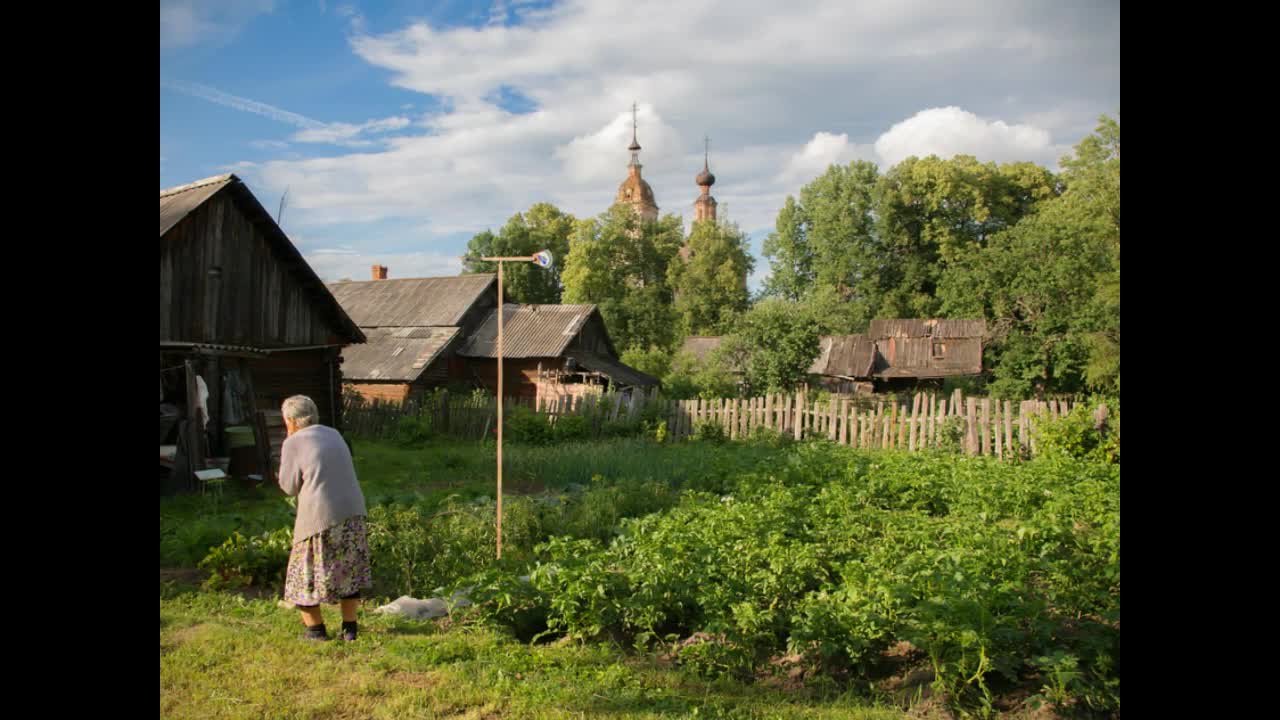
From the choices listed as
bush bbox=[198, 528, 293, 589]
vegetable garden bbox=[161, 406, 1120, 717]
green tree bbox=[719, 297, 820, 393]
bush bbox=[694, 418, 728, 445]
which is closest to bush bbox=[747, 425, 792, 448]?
bush bbox=[694, 418, 728, 445]

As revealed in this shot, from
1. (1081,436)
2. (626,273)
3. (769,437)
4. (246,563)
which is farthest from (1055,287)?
(246,563)

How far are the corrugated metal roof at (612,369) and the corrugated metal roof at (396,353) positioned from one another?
4603mm

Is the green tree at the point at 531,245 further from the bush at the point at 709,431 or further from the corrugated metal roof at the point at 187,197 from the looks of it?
the corrugated metal roof at the point at 187,197

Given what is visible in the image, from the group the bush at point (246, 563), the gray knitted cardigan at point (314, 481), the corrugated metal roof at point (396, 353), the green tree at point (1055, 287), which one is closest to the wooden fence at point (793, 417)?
the corrugated metal roof at point (396, 353)

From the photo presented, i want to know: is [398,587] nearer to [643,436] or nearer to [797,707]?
[797,707]

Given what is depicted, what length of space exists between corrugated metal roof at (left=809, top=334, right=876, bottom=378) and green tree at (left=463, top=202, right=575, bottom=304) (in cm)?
1818

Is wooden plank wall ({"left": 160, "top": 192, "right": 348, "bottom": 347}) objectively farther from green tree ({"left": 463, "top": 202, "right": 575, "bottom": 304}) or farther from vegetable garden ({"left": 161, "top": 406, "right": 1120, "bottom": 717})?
green tree ({"left": 463, "top": 202, "right": 575, "bottom": 304})

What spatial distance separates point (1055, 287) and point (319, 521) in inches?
1273

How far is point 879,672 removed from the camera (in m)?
4.72

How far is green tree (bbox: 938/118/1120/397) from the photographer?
26984mm

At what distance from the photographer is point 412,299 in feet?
94.2
